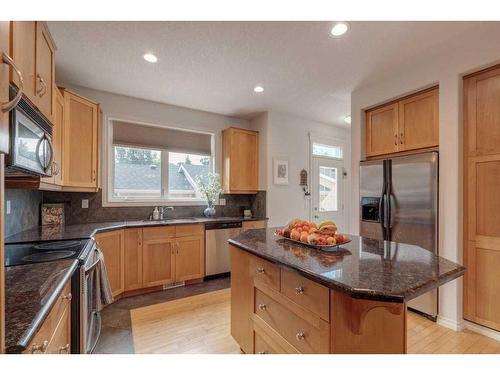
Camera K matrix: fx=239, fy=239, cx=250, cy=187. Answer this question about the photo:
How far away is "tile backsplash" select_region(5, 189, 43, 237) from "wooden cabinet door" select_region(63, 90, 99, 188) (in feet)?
1.27

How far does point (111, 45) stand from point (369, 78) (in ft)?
8.95

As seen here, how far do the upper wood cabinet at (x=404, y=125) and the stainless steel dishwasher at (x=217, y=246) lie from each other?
216cm

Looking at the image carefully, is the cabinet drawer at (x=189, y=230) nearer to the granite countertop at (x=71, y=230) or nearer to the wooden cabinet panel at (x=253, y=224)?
the granite countertop at (x=71, y=230)

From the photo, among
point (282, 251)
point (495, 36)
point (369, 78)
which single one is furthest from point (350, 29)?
point (282, 251)

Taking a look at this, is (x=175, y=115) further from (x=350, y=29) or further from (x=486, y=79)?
(x=486, y=79)

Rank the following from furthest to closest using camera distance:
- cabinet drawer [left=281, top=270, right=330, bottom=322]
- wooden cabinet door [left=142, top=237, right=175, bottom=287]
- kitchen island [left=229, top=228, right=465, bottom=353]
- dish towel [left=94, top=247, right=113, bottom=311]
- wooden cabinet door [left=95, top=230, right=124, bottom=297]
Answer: wooden cabinet door [left=142, top=237, right=175, bottom=287], wooden cabinet door [left=95, top=230, right=124, bottom=297], dish towel [left=94, top=247, right=113, bottom=311], cabinet drawer [left=281, top=270, right=330, bottom=322], kitchen island [left=229, top=228, right=465, bottom=353]

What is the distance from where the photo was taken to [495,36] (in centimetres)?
197

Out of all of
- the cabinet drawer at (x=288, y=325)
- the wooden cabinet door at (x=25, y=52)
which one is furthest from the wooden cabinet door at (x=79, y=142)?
the cabinet drawer at (x=288, y=325)

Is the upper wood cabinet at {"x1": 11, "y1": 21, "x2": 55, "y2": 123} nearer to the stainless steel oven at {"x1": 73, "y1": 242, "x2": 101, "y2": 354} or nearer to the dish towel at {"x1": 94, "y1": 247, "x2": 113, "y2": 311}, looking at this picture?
the stainless steel oven at {"x1": 73, "y1": 242, "x2": 101, "y2": 354}

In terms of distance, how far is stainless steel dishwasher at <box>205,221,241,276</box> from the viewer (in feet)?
11.2

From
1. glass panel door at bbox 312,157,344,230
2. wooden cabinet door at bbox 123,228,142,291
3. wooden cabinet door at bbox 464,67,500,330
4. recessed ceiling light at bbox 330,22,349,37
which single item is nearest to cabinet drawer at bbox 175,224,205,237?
wooden cabinet door at bbox 123,228,142,291

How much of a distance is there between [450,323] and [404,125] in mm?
1999

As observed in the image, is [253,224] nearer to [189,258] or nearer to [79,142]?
[189,258]

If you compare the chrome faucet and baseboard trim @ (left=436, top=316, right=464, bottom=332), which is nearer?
baseboard trim @ (left=436, top=316, right=464, bottom=332)
